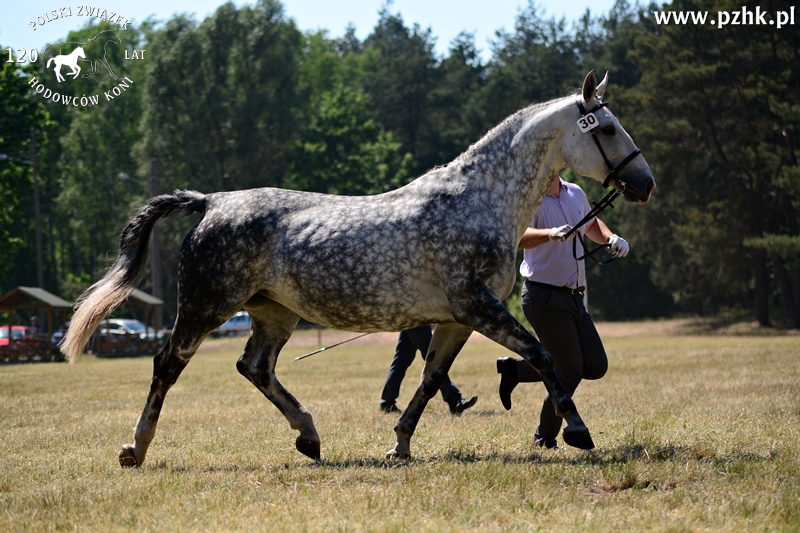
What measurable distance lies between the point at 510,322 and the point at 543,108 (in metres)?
1.85

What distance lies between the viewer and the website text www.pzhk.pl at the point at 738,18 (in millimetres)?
34756

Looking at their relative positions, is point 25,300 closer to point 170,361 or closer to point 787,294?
point 170,361

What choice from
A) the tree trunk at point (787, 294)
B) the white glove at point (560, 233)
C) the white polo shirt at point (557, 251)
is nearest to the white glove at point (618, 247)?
the white glove at point (560, 233)

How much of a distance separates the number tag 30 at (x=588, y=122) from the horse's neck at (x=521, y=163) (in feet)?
0.50

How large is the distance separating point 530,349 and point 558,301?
92 centimetres

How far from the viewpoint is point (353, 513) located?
5215mm

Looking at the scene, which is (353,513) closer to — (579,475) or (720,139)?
(579,475)

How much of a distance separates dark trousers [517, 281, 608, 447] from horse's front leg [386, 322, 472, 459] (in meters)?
0.61

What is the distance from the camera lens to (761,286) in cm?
4294

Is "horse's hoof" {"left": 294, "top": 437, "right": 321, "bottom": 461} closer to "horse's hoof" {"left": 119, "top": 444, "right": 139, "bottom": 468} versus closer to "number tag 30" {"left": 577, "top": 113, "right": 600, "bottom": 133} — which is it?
"horse's hoof" {"left": 119, "top": 444, "right": 139, "bottom": 468}

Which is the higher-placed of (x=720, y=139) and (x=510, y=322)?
(x=720, y=139)

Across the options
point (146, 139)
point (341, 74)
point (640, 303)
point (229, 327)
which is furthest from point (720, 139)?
point (341, 74)

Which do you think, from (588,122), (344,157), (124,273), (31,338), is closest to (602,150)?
(588,122)

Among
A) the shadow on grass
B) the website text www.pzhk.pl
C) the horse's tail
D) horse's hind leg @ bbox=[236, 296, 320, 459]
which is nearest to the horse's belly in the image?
horse's hind leg @ bbox=[236, 296, 320, 459]
